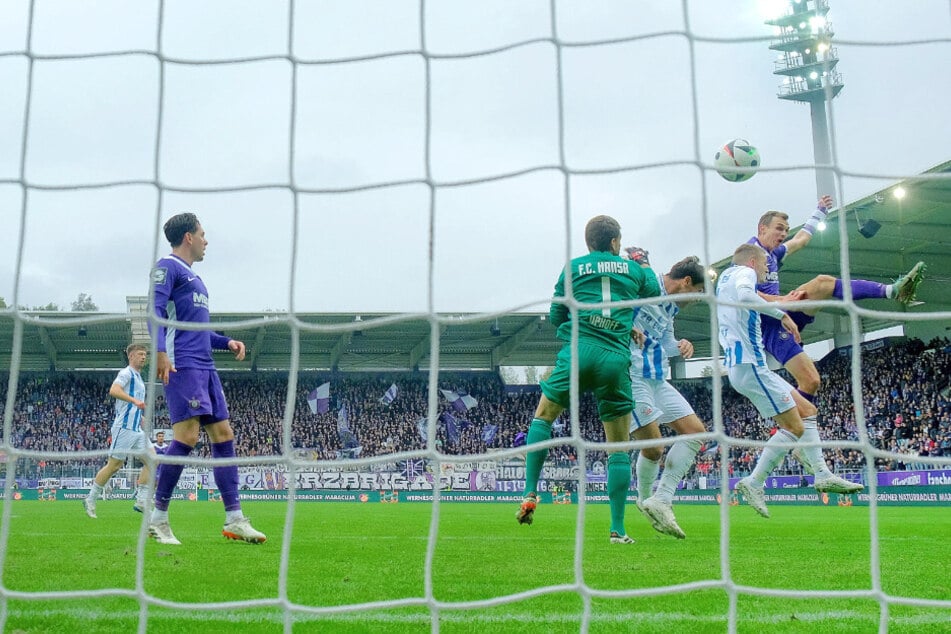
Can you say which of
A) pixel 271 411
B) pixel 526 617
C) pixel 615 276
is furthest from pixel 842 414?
pixel 526 617

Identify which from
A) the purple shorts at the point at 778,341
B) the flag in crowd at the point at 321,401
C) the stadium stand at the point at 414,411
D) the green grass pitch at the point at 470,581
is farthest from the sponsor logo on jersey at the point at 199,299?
the flag in crowd at the point at 321,401

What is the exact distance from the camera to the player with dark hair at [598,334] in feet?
16.9

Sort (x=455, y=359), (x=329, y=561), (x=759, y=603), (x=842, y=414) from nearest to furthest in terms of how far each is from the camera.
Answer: (x=759, y=603)
(x=329, y=561)
(x=842, y=414)
(x=455, y=359)

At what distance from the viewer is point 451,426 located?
29.7 m

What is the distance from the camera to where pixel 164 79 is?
11.8ft

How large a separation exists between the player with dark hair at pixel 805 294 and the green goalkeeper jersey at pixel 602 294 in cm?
137

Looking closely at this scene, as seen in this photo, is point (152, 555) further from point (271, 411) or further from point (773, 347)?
point (271, 411)

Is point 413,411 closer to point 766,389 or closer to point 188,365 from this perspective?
point 766,389

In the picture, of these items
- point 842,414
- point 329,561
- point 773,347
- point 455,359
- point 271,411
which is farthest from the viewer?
point 455,359

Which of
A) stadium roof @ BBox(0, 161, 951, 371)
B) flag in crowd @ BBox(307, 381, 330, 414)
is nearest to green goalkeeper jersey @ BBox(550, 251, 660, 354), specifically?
stadium roof @ BBox(0, 161, 951, 371)

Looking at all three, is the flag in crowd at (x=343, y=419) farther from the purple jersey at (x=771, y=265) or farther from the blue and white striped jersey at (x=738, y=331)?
the blue and white striped jersey at (x=738, y=331)

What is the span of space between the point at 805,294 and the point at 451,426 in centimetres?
2396

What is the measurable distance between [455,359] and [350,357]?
3.86 m

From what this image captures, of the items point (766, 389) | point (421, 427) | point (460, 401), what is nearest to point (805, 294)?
point (766, 389)
